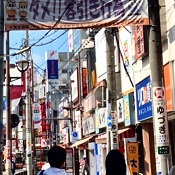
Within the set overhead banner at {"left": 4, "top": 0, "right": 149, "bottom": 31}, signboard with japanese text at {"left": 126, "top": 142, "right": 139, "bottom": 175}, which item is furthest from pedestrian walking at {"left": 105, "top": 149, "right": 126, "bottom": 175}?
signboard with japanese text at {"left": 126, "top": 142, "right": 139, "bottom": 175}

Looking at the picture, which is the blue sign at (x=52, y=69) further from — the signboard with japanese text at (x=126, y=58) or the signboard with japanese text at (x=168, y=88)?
the signboard with japanese text at (x=168, y=88)

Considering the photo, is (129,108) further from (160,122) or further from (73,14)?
(160,122)

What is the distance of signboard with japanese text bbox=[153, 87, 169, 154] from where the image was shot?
8.60m

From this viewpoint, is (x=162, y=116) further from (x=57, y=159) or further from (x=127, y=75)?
(x=127, y=75)

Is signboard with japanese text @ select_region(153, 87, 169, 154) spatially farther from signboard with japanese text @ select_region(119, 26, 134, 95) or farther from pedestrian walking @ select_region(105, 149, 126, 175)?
signboard with japanese text @ select_region(119, 26, 134, 95)

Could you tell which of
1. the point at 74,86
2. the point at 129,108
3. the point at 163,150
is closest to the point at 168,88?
the point at 163,150

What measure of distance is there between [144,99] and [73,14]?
553 cm

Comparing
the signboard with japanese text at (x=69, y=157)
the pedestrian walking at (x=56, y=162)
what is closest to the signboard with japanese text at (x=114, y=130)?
the pedestrian walking at (x=56, y=162)

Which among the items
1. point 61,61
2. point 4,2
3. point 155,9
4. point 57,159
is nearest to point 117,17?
point 155,9

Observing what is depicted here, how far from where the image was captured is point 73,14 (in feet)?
32.8

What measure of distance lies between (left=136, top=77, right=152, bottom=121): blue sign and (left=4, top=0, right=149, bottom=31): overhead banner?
14.1ft

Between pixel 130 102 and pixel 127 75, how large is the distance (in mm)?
1217

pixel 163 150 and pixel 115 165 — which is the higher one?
pixel 163 150

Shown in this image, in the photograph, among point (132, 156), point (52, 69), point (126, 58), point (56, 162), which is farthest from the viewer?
point (52, 69)
